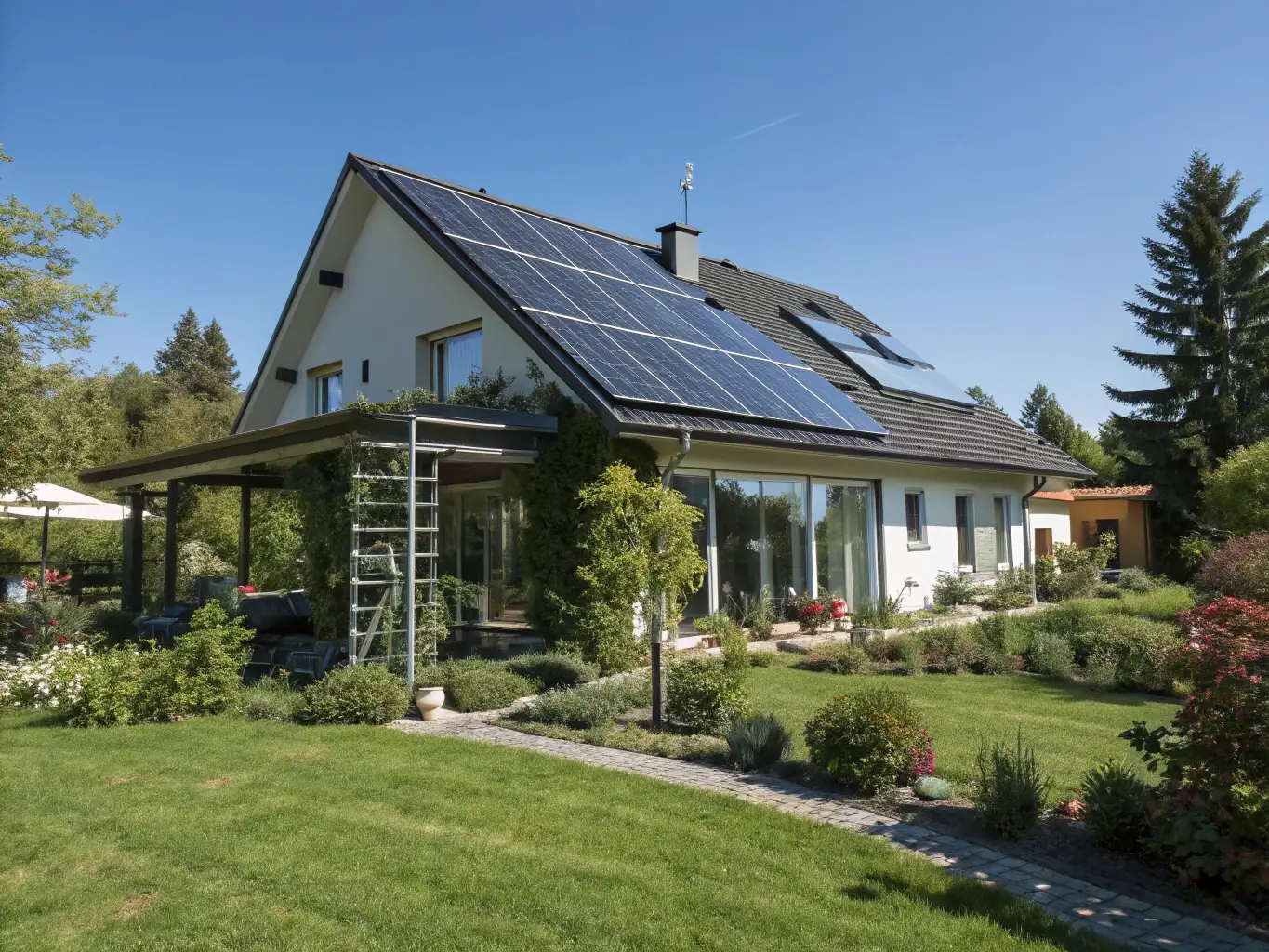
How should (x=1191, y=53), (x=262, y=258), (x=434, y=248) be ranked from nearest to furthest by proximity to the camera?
(x=1191, y=53) → (x=434, y=248) → (x=262, y=258)

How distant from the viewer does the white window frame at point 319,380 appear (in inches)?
694

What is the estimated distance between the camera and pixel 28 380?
54.9 feet

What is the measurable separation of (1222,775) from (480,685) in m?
6.74

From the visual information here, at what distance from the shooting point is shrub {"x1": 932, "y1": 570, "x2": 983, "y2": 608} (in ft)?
58.6

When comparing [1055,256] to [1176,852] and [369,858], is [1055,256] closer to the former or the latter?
[1176,852]

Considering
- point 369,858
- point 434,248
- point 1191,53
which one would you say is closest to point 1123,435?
point 1191,53

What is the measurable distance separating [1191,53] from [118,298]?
22929 mm

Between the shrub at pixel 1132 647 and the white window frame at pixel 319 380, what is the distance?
45.4ft

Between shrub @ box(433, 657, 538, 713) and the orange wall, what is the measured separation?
92.3 ft

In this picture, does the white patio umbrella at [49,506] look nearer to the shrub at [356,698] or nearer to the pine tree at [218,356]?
the shrub at [356,698]

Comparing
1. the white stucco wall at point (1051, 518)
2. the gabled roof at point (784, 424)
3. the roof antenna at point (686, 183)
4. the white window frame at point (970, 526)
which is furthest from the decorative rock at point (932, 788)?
the white stucco wall at point (1051, 518)

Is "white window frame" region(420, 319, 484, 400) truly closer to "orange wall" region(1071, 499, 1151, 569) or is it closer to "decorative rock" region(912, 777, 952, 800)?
"decorative rock" region(912, 777, 952, 800)

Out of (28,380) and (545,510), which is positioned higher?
(28,380)

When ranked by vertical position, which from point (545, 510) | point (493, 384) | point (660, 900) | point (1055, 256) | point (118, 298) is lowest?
point (660, 900)
